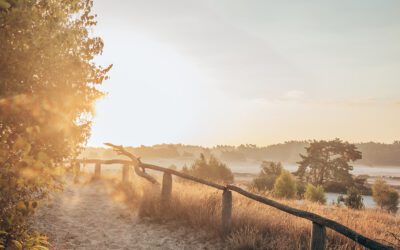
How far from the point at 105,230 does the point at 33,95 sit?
5.38 m

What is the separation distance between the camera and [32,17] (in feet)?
13.0

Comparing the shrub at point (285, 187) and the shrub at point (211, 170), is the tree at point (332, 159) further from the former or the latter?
the shrub at point (285, 187)

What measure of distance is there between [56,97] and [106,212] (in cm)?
686

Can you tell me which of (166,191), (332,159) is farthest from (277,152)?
(166,191)

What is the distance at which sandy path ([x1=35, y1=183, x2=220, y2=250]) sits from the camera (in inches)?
297

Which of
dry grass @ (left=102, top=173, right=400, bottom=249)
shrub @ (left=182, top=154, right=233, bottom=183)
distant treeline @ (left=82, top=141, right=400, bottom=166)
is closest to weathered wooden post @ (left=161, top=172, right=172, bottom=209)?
dry grass @ (left=102, top=173, right=400, bottom=249)

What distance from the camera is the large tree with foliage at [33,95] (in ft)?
12.7

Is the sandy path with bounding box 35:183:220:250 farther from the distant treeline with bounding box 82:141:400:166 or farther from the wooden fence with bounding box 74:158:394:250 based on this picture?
the distant treeline with bounding box 82:141:400:166

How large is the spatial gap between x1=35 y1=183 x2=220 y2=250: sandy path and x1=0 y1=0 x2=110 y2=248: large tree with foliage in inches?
121

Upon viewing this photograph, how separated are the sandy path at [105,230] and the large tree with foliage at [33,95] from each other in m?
3.07

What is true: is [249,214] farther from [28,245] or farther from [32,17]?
[32,17]

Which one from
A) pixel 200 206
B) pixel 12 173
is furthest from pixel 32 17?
pixel 200 206

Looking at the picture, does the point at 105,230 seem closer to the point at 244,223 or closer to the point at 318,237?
the point at 244,223

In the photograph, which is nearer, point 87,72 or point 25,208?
point 25,208
